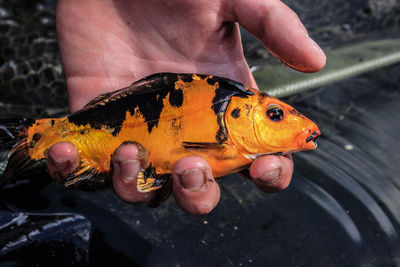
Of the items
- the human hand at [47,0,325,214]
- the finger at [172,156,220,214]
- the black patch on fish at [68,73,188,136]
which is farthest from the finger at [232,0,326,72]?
the finger at [172,156,220,214]

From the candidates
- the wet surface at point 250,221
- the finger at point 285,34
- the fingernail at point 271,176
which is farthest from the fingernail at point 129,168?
the finger at point 285,34

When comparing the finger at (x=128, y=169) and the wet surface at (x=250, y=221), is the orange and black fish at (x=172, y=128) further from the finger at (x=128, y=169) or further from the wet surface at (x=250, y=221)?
the wet surface at (x=250, y=221)

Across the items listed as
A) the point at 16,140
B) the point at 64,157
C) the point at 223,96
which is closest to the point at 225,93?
the point at 223,96

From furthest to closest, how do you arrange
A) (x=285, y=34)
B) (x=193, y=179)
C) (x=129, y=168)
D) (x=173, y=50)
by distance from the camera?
(x=173, y=50) < (x=285, y=34) < (x=129, y=168) < (x=193, y=179)

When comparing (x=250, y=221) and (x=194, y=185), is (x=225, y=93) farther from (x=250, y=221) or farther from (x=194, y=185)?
(x=250, y=221)

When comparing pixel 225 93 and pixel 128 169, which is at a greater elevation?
pixel 225 93

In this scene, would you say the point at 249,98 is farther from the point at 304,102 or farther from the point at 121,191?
the point at 304,102

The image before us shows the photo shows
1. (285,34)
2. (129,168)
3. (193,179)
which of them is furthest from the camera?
(285,34)
